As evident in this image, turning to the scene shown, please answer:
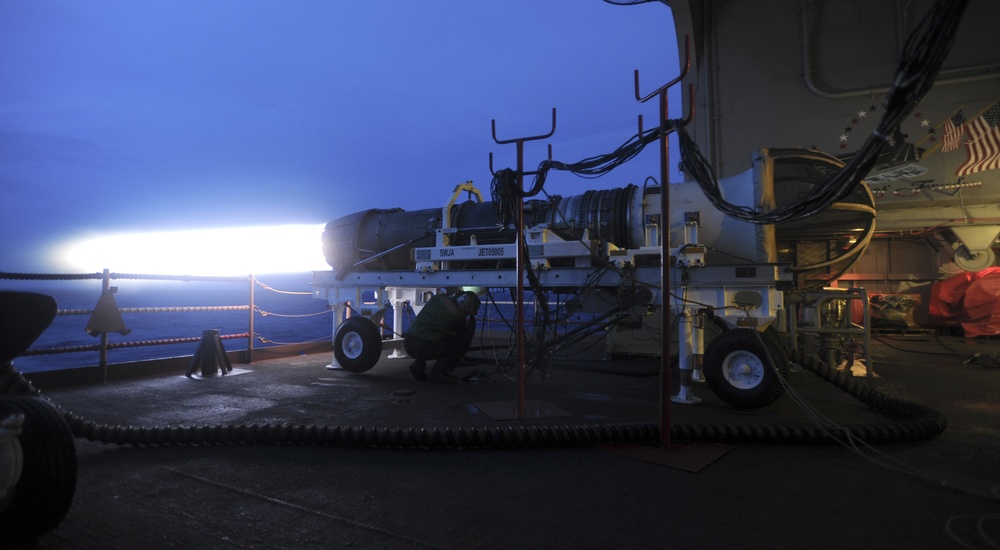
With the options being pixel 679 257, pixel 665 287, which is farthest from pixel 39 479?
pixel 679 257

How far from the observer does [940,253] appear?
13.8 m

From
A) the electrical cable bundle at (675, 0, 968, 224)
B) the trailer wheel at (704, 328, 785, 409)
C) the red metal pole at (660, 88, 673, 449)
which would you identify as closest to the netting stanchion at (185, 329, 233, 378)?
the red metal pole at (660, 88, 673, 449)

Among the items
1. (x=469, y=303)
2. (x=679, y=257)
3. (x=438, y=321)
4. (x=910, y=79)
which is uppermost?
(x=910, y=79)

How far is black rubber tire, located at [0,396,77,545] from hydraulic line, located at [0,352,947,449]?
1.59 metres

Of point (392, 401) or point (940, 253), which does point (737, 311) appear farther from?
point (940, 253)

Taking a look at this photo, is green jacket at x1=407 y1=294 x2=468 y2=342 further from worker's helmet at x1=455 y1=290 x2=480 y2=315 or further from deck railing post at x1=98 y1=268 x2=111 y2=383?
deck railing post at x1=98 y1=268 x2=111 y2=383

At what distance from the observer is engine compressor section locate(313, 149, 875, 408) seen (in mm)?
5309

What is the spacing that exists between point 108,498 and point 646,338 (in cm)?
807

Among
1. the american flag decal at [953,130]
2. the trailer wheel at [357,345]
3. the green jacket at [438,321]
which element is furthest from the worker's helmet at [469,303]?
the american flag decal at [953,130]

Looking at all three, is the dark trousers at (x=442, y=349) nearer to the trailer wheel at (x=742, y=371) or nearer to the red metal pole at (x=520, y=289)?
the red metal pole at (x=520, y=289)

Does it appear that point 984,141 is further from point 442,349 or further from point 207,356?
point 207,356

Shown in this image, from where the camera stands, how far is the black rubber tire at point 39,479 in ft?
7.43

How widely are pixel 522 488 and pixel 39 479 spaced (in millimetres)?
2401

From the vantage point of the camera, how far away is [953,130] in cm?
1171
